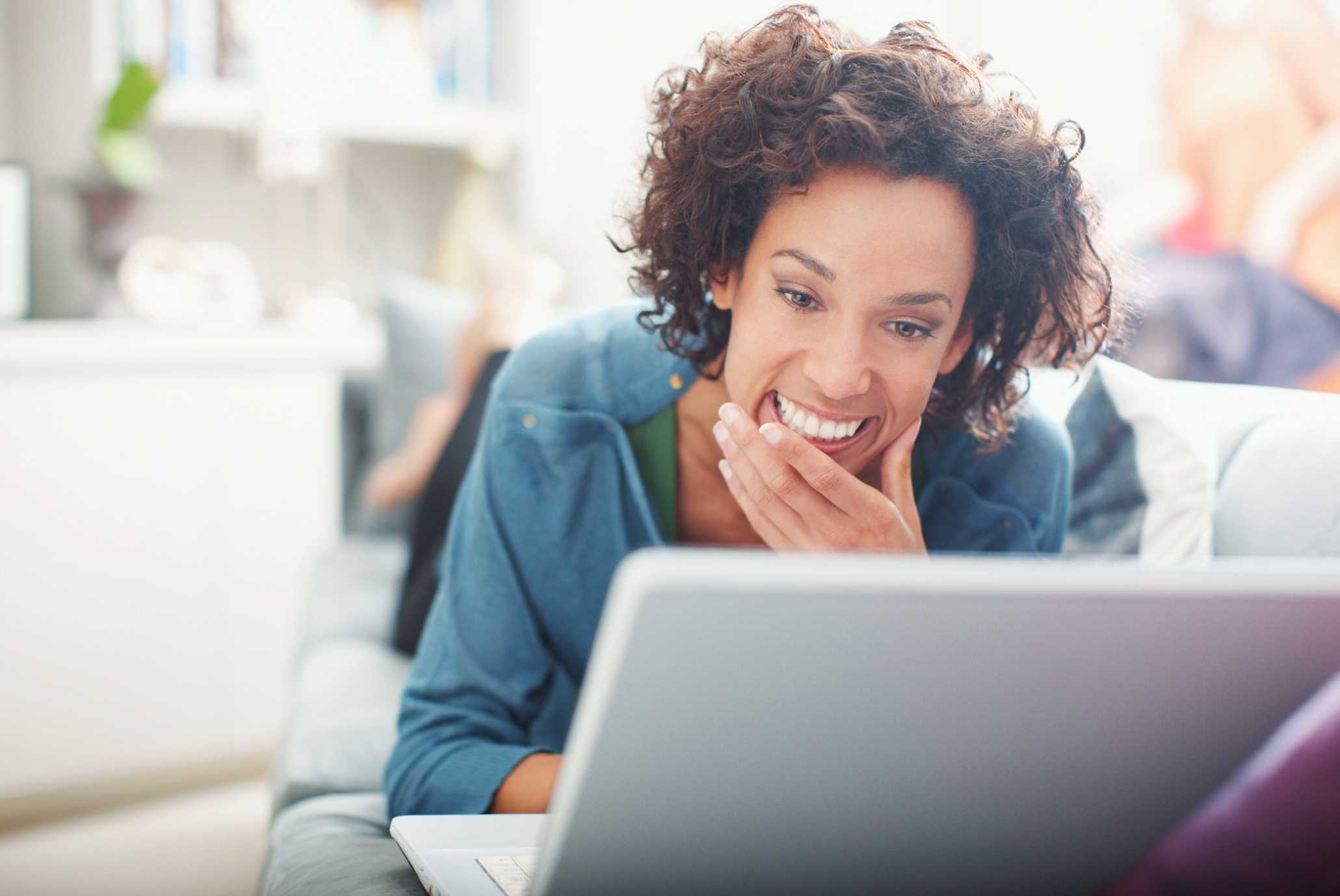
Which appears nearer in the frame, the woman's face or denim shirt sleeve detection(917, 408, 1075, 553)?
the woman's face

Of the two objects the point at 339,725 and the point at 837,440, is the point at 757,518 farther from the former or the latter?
the point at 339,725

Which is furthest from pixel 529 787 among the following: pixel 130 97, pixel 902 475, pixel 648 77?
pixel 648 77

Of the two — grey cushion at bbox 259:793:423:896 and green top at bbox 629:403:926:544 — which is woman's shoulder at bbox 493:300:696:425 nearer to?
green top at bbox 629:403:926:544

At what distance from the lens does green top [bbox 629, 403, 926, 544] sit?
3.23 feet

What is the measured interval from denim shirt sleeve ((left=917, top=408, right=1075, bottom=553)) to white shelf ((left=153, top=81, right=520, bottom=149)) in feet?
6.49

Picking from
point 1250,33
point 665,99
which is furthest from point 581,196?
point 665,99

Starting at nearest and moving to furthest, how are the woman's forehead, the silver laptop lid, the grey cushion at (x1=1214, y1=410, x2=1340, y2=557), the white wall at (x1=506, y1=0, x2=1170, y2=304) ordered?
the silver laptop lid → the woman's forehead → the grey cushion at (x1=1214, y1=410, x2=1340, y2=557) → the white wall at (x1=506, y1=0, x2=1170, y2=304)

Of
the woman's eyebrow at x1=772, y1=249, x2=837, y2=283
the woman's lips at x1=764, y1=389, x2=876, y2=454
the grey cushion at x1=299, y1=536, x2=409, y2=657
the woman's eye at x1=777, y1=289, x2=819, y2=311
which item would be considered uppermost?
the woman's eyebrow at x1=772, y1=249, x2=837, y2=283

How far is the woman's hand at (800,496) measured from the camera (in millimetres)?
795

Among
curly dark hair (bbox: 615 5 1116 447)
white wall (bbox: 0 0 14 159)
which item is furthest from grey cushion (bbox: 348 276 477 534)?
curly dark hair (bbox: 615 5 1116 447)

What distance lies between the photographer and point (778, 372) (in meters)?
0.83

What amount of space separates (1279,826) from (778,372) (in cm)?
44

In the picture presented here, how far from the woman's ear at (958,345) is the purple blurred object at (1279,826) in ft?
1.24

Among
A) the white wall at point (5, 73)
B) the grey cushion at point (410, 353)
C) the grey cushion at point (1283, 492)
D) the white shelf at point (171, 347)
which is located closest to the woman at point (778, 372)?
the grey cushion at point (1283, 492)
